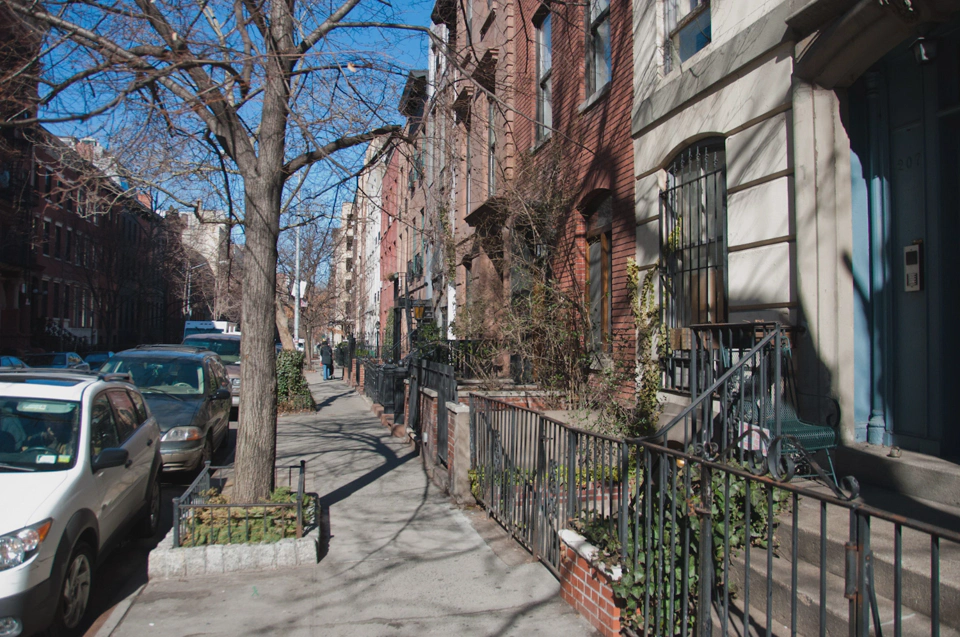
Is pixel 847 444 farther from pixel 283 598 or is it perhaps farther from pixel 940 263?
pixel 283 598

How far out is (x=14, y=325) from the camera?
113ft

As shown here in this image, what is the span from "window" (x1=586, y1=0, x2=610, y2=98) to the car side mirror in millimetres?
7789

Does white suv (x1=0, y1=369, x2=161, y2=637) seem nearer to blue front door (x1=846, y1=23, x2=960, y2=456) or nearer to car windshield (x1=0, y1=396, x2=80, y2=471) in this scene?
car windshield (x1=0, y1=396, x2=80, y2=471)

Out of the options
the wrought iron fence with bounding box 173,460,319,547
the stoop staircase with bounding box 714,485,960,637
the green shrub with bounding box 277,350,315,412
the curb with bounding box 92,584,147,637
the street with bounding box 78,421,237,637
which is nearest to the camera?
the stoop staircase with bounding box 714,485,960,637

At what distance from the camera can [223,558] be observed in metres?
5.82

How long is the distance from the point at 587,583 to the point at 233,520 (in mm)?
3161

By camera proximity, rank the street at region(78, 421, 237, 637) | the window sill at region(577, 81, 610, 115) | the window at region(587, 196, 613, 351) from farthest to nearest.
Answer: the window at region(587, 196, 613, 351)
the window sill at region(577, 81, 610, 115)
the street at region(78, 421, 237, 637)

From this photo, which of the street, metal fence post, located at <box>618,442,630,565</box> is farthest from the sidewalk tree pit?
metal fence post, located at <box>618,442,630,565</box>

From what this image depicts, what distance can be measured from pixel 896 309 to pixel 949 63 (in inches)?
72.7

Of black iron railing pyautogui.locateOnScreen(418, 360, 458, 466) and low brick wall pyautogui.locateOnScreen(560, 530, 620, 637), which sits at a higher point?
black iron railing pyautogui.locateOnScreen(418, 360, 458, 466)

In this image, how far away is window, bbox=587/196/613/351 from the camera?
404 inches

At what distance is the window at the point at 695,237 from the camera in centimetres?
763

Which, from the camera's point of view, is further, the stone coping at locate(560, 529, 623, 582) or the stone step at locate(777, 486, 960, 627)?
the stone coping at locate(560, 529, 623, 582)

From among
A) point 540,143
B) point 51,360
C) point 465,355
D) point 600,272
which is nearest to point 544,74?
point 540,143
